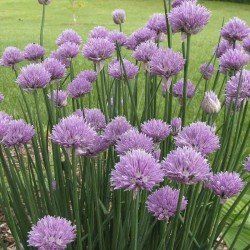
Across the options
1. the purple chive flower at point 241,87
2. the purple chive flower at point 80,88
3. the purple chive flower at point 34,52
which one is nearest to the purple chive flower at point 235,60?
the purple chive flower at point 241,87

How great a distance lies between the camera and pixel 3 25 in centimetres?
1397

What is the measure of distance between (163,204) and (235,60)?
58 centimetres

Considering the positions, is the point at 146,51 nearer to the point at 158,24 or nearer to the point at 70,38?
the point at 158,24

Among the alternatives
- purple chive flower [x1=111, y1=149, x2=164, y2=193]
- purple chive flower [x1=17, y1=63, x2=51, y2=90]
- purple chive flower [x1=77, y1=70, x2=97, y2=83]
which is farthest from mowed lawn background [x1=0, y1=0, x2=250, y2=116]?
purple chive flower [x1=111, y1=149, x2=164, y2=193]

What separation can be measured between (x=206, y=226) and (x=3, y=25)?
1323 centimetres

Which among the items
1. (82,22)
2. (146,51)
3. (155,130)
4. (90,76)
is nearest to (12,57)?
(90,76)

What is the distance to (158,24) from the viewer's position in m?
1.94

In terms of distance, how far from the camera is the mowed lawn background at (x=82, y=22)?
6.82 meters

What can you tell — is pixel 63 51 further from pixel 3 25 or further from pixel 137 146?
pixel 3 25

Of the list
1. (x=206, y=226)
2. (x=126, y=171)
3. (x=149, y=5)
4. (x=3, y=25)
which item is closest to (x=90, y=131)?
(x=126, y=171)

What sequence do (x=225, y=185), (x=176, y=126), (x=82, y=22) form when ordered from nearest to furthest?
(x=225, y=185)
(x=176, y=126)
(x=82, y=22)

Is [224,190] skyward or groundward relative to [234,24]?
groundward

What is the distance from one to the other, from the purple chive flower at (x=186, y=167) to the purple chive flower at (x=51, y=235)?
26 centimetres

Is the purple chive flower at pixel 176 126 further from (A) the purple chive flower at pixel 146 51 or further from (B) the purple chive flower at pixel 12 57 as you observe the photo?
(B) the purple chive flower at pixel 12 57
